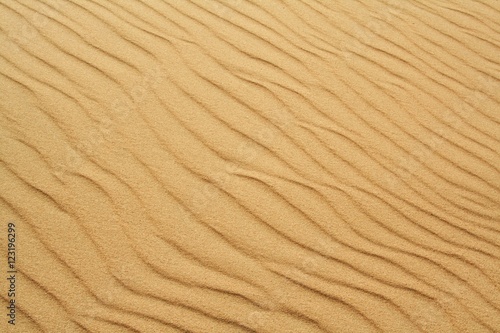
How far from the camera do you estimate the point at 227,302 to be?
79.1 inches

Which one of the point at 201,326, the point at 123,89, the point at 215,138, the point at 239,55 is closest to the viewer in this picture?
the point at 201,326

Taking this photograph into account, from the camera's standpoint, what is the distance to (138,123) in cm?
265

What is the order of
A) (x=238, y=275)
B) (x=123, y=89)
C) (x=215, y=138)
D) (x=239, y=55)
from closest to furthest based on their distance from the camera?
1. (x=238, y=275)
2. (x=215, y=138)
3. (x=123, y=89)
4. (x=239, y=55)

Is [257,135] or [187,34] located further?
[187,34]

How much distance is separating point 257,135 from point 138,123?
2.22 feet

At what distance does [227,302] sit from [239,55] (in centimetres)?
176

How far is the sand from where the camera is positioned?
80.1 inches

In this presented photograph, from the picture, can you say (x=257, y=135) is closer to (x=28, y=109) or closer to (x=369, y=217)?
(x=369, y=217)

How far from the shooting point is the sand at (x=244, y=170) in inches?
80.1

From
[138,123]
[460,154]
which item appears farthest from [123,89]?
[460,154]

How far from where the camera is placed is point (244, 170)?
8.21 ft

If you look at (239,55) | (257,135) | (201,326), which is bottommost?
(201,326)

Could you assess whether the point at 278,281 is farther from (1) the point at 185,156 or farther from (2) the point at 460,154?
(2) the point at 460,154

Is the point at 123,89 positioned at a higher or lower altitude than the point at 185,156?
higher
